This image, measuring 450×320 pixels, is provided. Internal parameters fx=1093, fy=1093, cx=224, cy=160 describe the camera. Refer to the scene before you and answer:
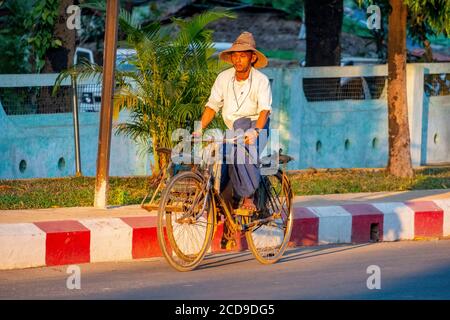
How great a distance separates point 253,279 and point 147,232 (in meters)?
1.40

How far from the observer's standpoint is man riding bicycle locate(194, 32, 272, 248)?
893 cm

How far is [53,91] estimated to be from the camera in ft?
45.8

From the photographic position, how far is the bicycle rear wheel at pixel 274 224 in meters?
9.34

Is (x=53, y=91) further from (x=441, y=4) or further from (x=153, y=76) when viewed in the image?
(x=441, y=4)

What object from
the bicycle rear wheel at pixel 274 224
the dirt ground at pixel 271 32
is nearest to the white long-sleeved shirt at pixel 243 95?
the bicycle rear wheel at pixel 274 224

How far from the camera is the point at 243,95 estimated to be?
9.12m

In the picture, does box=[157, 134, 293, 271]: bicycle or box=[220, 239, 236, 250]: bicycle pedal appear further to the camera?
box=[220, 239, 236, 250]: bicycle pedal

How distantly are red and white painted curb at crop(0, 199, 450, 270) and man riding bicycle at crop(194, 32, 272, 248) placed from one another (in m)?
0.71

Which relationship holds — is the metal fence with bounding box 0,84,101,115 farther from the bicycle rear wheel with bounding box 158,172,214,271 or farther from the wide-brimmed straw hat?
the bicycle rear wheel with bounding box 158,172,214,271

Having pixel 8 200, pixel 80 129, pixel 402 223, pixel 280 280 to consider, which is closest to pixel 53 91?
pixel 80 129

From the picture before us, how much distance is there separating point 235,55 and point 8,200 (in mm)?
3315

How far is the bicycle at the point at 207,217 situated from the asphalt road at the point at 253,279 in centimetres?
16

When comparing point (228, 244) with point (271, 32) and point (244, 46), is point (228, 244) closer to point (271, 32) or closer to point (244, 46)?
point (244, 46)

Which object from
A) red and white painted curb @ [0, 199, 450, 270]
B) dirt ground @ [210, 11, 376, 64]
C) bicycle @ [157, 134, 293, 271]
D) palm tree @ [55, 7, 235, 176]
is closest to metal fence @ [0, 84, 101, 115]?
palm tree @ [55, 7, 235, 176]
